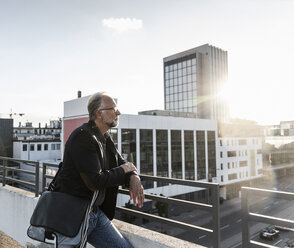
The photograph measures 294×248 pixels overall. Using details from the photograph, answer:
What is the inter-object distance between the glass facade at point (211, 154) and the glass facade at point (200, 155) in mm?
1537

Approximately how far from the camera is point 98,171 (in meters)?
1.66

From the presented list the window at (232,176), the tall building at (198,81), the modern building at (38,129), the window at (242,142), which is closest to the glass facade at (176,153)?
the window at (232,176)

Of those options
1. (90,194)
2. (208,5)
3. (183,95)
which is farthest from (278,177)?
(90,194)

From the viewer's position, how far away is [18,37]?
690 centimetres

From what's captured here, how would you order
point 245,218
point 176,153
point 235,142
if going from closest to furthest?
1. point 245,218
2. point 176,153
3. point 235,142

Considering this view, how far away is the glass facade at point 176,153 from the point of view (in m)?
35.3

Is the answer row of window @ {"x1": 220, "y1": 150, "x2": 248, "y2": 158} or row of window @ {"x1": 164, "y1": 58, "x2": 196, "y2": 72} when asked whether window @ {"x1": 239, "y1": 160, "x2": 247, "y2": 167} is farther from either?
row of window @ {"x1": 164, "y1": 58, "x2": 196, "y2": 72}

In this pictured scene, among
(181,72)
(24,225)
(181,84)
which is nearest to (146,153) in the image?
(24,225)

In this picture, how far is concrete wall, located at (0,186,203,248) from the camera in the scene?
8.18 ft

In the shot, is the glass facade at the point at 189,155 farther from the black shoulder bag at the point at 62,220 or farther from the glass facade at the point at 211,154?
the black shoulder bag at the point at 62,220

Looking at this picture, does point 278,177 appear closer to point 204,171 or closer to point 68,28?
point 204,171

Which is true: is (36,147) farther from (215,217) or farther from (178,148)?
(215,217)

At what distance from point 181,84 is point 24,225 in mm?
63173

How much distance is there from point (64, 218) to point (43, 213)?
18cm
